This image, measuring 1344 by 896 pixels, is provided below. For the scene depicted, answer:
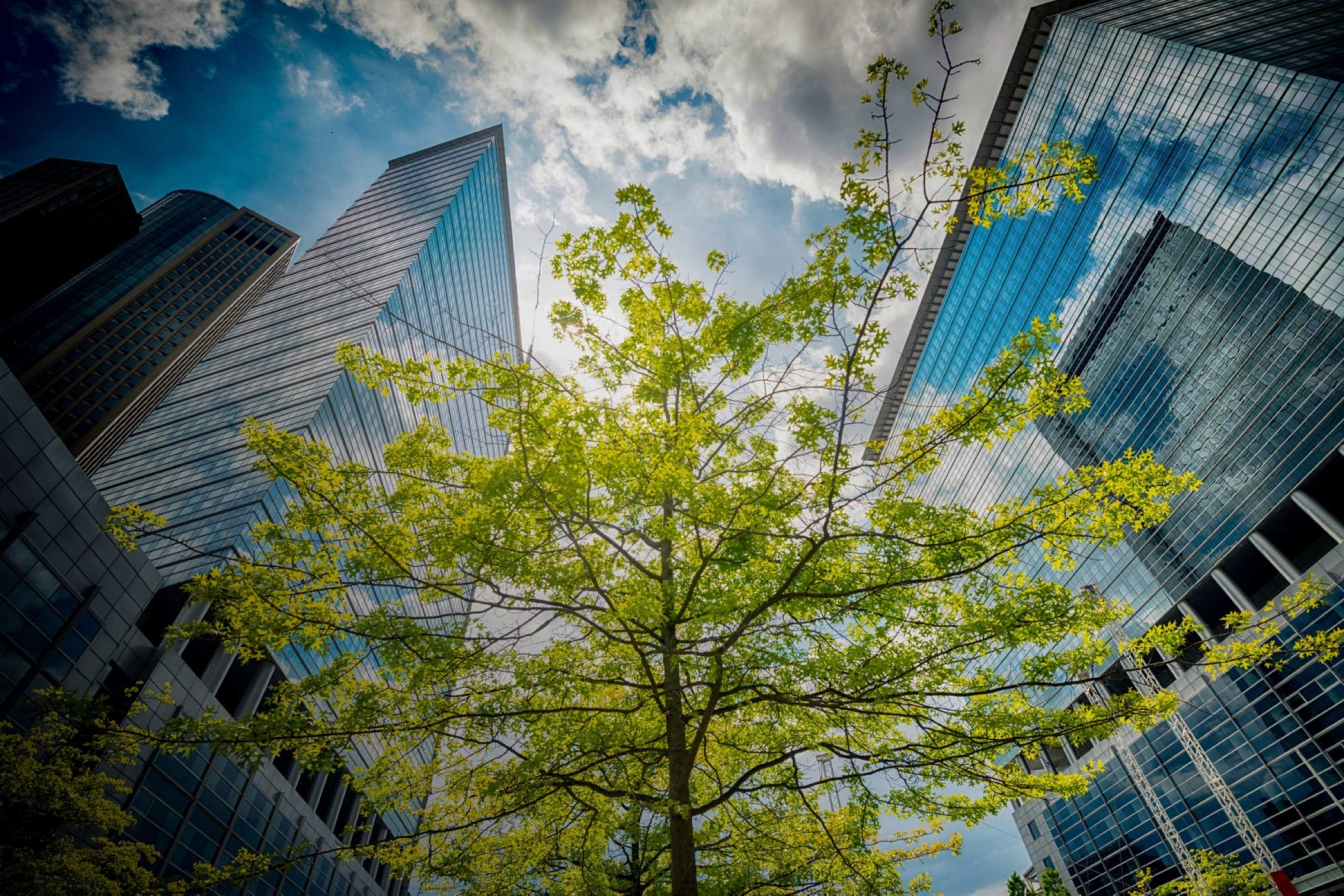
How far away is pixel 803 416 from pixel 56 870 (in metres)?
15.3

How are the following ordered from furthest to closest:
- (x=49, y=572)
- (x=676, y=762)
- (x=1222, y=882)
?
(x=1222, y=882)
(x=49, y=572)
(x=676, y=762)

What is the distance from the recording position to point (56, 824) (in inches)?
418

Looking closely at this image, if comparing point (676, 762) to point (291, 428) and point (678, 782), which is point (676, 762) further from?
point (291, 428)

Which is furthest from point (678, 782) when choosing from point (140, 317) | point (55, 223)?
point (55, 223)

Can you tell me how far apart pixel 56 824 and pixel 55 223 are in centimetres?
13706

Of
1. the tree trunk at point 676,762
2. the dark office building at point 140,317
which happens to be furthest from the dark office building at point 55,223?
the tree trunk at point 676,762

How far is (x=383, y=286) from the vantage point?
199 feet

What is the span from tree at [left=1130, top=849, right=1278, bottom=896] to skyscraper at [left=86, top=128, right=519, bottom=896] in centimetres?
3502

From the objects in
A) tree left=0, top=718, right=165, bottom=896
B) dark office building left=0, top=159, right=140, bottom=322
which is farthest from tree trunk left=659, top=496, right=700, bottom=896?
dark office building left=0, top=159, right=140, bottom=322

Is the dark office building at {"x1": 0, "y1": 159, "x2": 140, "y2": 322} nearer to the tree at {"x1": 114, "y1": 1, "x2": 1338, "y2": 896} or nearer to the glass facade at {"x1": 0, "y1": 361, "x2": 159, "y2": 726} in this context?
the glass facade at {"x1": 0, "y1": 361, "x2": 159, "y2": 726}

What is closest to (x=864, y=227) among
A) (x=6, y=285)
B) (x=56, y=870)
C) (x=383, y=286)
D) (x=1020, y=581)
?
(x=1020, y=581)

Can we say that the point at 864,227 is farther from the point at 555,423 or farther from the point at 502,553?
the point at 502,553

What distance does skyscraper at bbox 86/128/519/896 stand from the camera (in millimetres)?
22719

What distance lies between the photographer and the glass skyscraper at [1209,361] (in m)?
31.8
